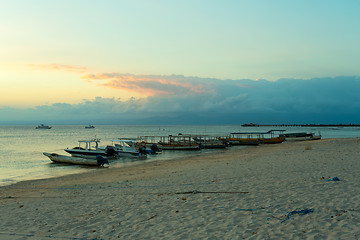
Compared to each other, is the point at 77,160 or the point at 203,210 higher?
the point at 203,210

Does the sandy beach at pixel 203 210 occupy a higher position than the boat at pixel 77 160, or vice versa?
the sandy beach at pixel 203 210

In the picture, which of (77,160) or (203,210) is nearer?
(203,210)

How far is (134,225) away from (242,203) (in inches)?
144

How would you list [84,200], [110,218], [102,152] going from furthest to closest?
[102,152], [84,200], [110,218]

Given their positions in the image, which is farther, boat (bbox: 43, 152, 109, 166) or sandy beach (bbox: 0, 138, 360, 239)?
boat (bbox: 43, 152, 109, 166)

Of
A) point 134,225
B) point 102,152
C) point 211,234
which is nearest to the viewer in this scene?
point 211,234

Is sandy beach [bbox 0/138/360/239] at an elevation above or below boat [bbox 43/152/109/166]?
above

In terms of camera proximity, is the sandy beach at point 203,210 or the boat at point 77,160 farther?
the boat at point 77,160

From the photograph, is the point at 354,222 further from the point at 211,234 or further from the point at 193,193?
the point at 193,193

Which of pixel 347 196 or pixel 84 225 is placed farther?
pixel 347 196

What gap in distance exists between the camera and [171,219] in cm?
848

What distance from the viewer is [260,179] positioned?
13344 millimetres

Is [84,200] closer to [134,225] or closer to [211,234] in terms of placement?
[134,225]

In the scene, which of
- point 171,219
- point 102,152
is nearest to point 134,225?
point 171,219
